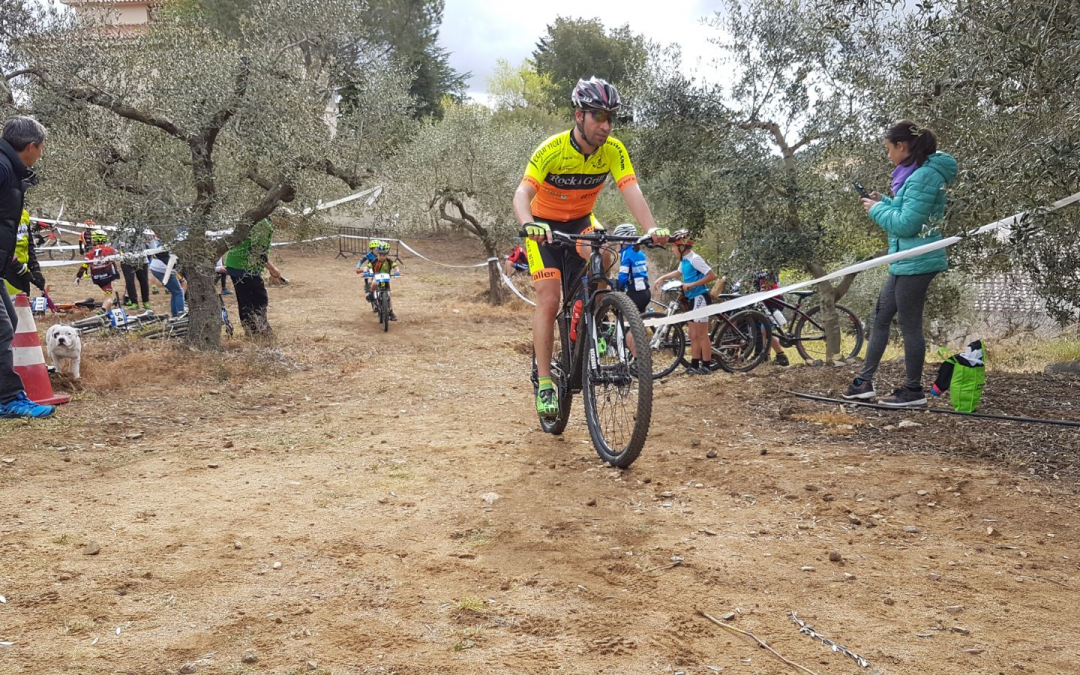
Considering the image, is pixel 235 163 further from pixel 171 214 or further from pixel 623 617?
pixel 623 617

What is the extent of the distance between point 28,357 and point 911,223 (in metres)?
7.35

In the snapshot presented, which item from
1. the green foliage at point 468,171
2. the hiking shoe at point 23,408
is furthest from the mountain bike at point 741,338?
the green foliage at point 468,171

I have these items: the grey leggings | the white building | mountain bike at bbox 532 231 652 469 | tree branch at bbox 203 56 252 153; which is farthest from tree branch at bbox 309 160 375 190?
the grey leggings

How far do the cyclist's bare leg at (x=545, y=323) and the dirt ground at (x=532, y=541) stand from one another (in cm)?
65

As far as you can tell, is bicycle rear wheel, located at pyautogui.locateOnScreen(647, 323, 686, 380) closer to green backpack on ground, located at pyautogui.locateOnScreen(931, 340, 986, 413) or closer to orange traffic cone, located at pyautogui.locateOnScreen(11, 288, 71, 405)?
green backpack on ground, located at pyautogui.locateOnScreen(931, 340, 986, 413)

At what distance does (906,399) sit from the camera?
6.19 m

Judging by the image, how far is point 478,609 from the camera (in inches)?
121

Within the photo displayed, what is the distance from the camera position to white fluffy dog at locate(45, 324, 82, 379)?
7.49 m

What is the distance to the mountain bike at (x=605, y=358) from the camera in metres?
4.77

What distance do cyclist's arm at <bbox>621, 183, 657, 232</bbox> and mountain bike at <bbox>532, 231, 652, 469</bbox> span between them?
34cm

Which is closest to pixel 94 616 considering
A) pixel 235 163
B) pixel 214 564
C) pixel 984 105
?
pixel 214 564

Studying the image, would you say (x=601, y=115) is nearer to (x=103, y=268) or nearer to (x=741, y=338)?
(x=741, y=338)

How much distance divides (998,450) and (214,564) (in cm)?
465

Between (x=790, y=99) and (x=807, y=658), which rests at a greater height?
(x=790, y=99)
